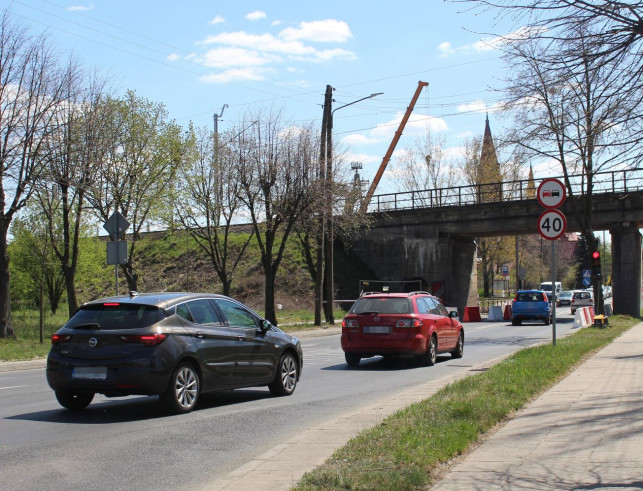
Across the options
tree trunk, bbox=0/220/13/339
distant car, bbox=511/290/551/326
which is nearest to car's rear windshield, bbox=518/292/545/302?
distant car, bbox=511/290/551/326

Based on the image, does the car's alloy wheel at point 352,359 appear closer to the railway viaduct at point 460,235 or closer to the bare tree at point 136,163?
the bare tree at point 136,163

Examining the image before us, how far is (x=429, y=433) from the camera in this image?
727 centimetres

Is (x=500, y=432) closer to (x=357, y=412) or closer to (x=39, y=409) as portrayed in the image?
(x=357, y=412)

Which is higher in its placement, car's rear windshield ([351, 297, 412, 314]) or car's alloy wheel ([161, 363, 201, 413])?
car's rear windshield ([351, 297, 412, 314])

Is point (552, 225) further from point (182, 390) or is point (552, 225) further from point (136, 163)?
point (136, 163)

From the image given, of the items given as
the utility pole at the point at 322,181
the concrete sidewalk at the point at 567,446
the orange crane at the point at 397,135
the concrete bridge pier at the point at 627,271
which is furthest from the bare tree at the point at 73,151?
the orange crane at the point at 397,135

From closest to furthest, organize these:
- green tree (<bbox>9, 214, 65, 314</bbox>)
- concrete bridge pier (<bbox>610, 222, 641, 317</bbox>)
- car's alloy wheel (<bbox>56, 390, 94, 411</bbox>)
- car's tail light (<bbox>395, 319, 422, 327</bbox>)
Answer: car's alloy wheel (<bbox>56, 390, 94, 411</bbox>) < car's tail light (<bbox>395, 319, 422, 327</bbox>) < concrete bridge pier (<bbox>610, 222, 641, 317</bbox>) < green tree (<bbox>9, 214, 65, 314</bbox>)

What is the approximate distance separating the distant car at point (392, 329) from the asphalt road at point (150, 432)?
1.26m

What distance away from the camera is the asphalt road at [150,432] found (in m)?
6.51

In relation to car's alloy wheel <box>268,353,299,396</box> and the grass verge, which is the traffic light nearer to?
the grass verge

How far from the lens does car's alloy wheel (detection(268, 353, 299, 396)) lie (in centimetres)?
1155

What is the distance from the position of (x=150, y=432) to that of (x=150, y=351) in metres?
1.07

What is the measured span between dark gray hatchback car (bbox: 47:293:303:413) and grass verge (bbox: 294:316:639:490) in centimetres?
274

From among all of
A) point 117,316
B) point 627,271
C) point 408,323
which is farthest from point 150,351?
point 627,271
